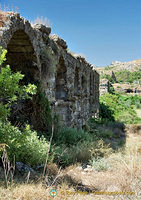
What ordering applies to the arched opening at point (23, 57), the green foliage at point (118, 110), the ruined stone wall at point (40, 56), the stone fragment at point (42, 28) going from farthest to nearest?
the green foliage at point (118, 110)
the stone fragment at point (42, 28)
the arched opening at point (23, 57)
the ruined stone wall at point (40, 56)

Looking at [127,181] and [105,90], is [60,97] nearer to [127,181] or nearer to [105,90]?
[127,181]

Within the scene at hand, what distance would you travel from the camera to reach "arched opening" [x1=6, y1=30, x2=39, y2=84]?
172 inches

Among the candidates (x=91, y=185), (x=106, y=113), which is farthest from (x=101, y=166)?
(x=106, y=113)

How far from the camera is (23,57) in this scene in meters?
4.71

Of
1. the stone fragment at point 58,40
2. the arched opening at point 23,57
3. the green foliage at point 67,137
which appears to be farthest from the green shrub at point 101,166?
the stone fragment at point 58,40

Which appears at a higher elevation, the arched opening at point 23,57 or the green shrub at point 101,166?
the arched opening at point 23,57

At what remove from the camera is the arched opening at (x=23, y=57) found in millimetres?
4366

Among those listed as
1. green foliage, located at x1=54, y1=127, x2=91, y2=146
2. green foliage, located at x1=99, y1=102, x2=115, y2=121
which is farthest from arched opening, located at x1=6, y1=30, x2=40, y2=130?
green foliage, located at x1=99, y1=102, x2=115, y2=121

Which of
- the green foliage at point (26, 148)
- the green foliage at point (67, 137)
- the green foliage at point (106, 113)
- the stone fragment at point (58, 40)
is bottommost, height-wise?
the green foliage at point (106, 113)

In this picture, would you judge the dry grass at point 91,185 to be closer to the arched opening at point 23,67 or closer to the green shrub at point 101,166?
the green shrub at point 101,166

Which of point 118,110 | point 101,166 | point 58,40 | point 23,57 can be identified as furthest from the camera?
point 118,110

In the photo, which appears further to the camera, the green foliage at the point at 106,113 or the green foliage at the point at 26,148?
the green foliage at the point at 106,113

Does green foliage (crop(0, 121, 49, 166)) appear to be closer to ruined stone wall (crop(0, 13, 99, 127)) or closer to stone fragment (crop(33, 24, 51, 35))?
ruined stone wall (crop(0, 13, 99, 127))

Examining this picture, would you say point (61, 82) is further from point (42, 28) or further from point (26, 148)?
point (26, 148)
